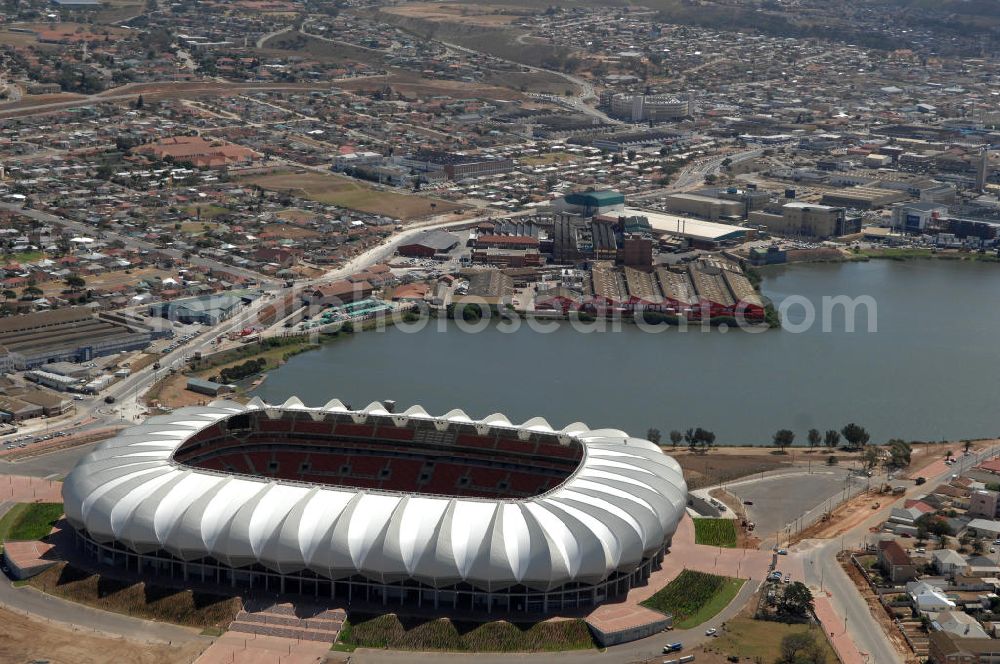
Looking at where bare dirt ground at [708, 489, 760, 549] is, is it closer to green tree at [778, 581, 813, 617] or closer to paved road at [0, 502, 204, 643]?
green tree at [778, 581, 813, 617]

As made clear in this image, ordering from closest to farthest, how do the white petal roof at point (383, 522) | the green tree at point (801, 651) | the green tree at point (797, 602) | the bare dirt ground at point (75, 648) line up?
1. the green tree at point (801, 651)
2. the bare dirt ground at point (75, 648)
3. the white petal roof at point (383, 522)
4. the green tree at point (797, 602)

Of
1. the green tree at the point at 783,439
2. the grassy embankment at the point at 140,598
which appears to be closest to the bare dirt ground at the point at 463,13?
the green tree at the point at 783,439

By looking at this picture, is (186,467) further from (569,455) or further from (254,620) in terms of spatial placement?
(569,455)

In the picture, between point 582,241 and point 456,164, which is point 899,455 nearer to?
point 582,241

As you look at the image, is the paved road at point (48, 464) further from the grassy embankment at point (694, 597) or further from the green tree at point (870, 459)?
the green tree at point (870, 459)

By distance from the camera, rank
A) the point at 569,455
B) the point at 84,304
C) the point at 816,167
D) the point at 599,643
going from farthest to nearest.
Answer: the point at 816,167, the point at 84,304, the point at 569,455, the point at 599,643

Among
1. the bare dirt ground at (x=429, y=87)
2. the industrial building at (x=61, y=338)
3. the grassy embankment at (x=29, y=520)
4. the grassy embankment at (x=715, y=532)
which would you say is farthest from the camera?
the bare dirt ground at (x=429, y=87)

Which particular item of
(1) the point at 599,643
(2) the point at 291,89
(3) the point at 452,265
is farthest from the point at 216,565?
(2) the point at 291,89
